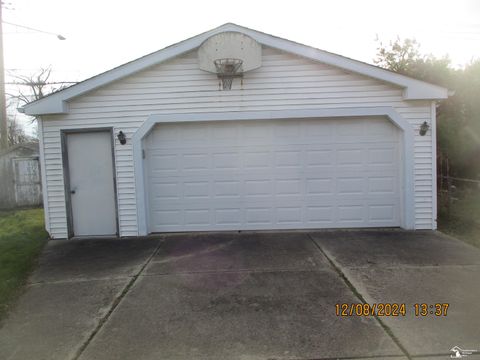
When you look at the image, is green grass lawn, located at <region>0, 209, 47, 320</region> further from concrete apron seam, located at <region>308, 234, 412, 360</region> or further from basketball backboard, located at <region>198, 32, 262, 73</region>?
basketball backboard, located at <region>198, 32, 262, 73</region>

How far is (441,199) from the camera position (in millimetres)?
10195

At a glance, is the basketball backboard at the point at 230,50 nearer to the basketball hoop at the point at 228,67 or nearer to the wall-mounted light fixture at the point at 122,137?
the basketball hoop at the point at 228,67

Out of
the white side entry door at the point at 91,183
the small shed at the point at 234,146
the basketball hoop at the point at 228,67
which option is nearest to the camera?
the basketball hoop at the point at 228,67

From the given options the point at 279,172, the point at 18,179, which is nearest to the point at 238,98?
the point at 279,172

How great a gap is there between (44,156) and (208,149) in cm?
342

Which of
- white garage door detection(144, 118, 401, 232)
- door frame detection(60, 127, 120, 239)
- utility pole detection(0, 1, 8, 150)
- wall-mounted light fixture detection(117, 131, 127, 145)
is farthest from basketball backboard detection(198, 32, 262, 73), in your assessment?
utility pole detection(0, 1, 8, 150)

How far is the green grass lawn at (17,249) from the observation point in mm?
4880

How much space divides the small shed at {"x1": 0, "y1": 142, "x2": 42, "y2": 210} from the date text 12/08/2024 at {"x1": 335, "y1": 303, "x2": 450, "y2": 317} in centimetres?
1174

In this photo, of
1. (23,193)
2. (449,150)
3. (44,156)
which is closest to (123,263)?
(44,156)

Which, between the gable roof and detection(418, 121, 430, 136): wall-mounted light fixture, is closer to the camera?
the gable roof

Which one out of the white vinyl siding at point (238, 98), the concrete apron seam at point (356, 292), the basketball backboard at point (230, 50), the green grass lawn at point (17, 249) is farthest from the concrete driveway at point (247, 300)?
the basketball backboard at point (230, 50)

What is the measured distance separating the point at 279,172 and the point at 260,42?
263cm

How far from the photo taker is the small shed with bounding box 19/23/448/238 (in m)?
7.46

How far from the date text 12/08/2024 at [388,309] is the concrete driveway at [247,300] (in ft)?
0.21
